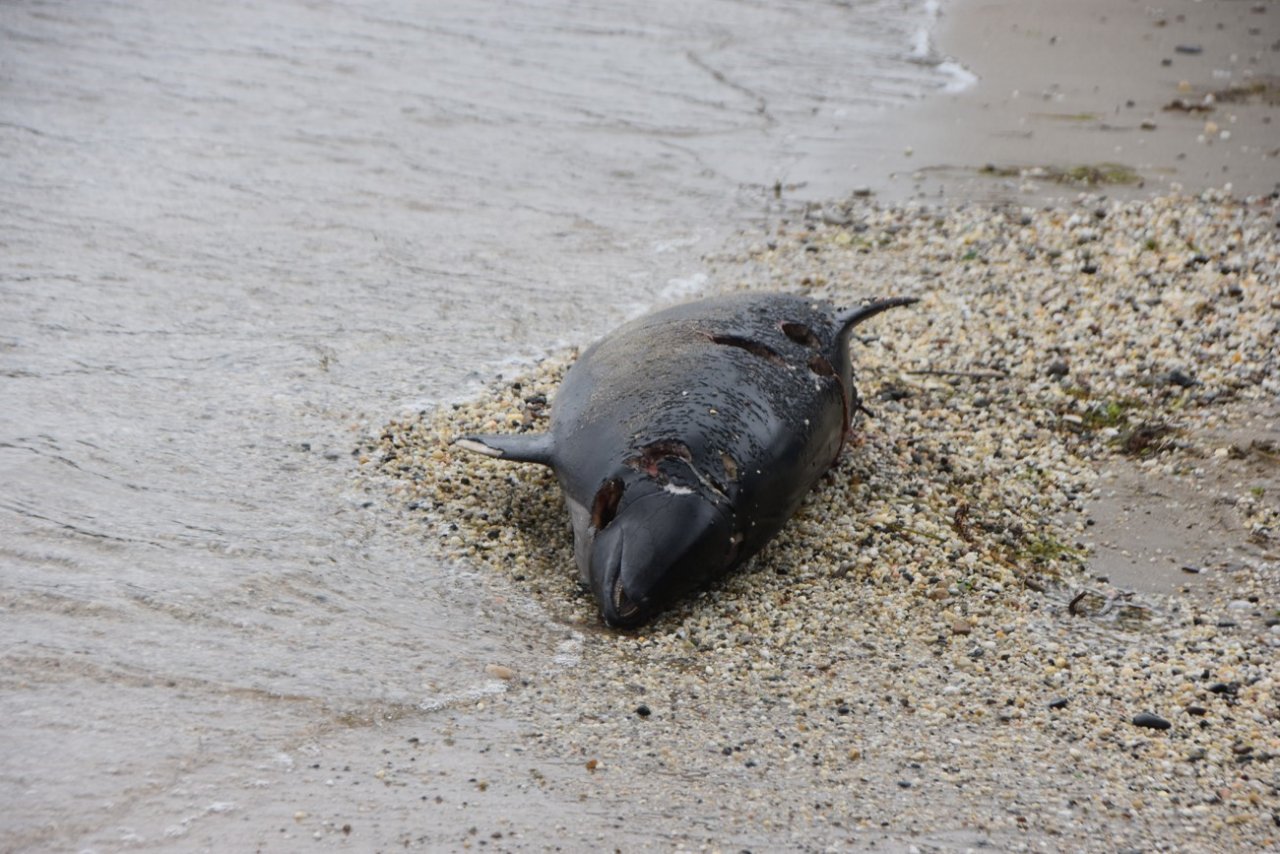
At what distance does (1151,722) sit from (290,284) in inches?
173

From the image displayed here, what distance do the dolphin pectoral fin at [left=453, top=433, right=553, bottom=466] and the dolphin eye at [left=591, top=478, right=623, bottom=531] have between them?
319 millimetres

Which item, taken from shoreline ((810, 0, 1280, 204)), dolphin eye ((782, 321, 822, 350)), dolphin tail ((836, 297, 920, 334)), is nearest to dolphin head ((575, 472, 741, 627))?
dolphin eye ((782, 321, 822, 350))

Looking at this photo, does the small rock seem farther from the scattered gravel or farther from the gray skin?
the gray skin

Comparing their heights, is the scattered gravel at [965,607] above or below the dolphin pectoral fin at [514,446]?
below

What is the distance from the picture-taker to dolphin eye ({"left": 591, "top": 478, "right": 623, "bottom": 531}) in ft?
12.5

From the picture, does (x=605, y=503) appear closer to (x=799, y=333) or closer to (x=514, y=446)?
(x=514, y=446)

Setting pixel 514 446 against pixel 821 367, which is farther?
pixel 821 367

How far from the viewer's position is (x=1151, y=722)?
337cm

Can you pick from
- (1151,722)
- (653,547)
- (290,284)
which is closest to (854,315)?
(653,547)

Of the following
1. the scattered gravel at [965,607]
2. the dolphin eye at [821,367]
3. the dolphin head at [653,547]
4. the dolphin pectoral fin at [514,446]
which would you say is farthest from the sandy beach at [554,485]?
the dolphin eye at [821,367]

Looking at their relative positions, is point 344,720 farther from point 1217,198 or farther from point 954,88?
point 954,88

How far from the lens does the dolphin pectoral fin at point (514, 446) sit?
4.11 metres

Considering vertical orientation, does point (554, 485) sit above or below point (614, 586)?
below

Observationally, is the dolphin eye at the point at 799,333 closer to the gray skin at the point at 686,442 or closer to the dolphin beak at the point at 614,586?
the gray skin at the point at 686,442
